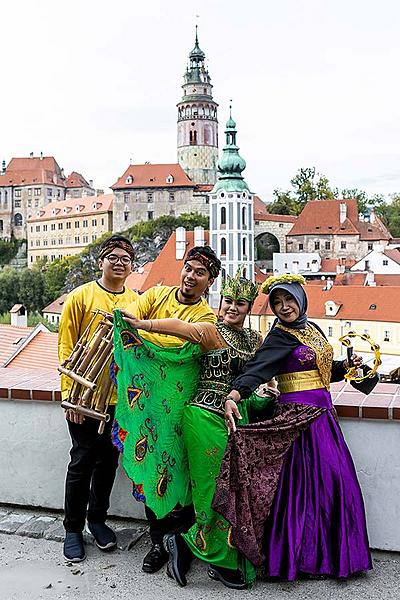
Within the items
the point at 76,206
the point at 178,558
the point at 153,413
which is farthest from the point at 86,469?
the point at 76,206

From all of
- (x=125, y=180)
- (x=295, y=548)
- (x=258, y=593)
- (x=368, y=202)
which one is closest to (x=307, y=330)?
(x=295, y=548)

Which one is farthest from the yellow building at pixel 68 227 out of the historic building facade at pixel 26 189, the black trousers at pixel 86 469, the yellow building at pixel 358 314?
the black trousers at pixel 86 469

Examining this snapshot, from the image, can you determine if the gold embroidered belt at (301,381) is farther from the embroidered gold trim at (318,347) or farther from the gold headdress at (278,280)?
the gold headdress at (278,280)

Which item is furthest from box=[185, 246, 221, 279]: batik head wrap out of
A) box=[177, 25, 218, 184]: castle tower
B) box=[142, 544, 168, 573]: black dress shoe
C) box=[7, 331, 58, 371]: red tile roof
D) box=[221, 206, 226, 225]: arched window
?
box=[177, 25, 218, 184]: castle tower

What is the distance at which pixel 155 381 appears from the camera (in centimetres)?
273

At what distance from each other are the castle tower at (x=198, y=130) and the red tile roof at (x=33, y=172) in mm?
15968

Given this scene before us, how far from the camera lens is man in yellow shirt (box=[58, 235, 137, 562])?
2879mm

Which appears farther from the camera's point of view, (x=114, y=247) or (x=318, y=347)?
(x=114, y=247)

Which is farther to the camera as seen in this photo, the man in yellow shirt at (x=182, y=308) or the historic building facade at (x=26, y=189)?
the historic building facade at (x=26, y=189)

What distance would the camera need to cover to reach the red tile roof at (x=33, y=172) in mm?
77875

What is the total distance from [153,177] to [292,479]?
64290 mm

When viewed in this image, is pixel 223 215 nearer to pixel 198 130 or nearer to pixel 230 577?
pixel 198 130

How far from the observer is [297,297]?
2686mm

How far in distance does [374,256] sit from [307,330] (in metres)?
49.4
